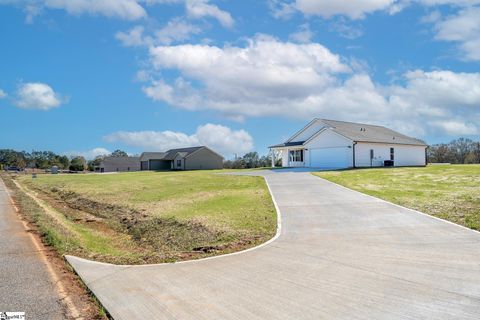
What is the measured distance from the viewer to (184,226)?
35.8 feet

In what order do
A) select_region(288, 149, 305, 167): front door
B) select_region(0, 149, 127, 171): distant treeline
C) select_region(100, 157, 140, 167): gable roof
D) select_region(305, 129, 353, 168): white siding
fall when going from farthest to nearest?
select_region(0, 149, 127, 171): distant treeline
select_region(100, 157, 140, 167): gable roof
select_region(288, 149, 305, 167): front door
select_region(305, 129, 353, 168): white siding

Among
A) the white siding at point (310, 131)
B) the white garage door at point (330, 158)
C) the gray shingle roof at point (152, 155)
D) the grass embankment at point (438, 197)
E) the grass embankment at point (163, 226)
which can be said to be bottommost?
the grass embankment at point (163, 226)

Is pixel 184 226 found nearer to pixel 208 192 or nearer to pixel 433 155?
pixel 208 192

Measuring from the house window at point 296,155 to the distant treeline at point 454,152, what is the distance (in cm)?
3623

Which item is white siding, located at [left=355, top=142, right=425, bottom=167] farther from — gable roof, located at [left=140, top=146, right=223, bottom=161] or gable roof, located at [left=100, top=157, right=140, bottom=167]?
gable roof, located at [left=100, top=157, right=140, bottom=167]

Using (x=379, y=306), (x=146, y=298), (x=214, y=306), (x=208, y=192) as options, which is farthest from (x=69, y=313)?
(x=208, y=192)

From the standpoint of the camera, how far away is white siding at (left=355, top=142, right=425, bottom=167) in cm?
3340

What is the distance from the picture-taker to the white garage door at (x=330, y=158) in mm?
33188

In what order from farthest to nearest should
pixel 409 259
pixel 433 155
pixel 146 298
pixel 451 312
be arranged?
pixel 433 155, pixel 409 259, pixel 146 298, pixel 451 312

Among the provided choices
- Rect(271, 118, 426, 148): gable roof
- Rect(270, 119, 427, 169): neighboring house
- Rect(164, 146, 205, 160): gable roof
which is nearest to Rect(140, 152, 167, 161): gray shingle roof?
Rect(164, 146, 205, 160): gable roof

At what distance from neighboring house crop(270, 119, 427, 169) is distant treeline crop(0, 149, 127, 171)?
66373mm

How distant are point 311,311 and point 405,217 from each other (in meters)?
7.08

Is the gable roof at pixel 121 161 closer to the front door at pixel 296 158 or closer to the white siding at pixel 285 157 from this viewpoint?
the white siding at pixel 285 157

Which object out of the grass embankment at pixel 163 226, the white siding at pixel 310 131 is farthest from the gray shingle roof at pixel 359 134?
the grass embankment at pixel 163 226
